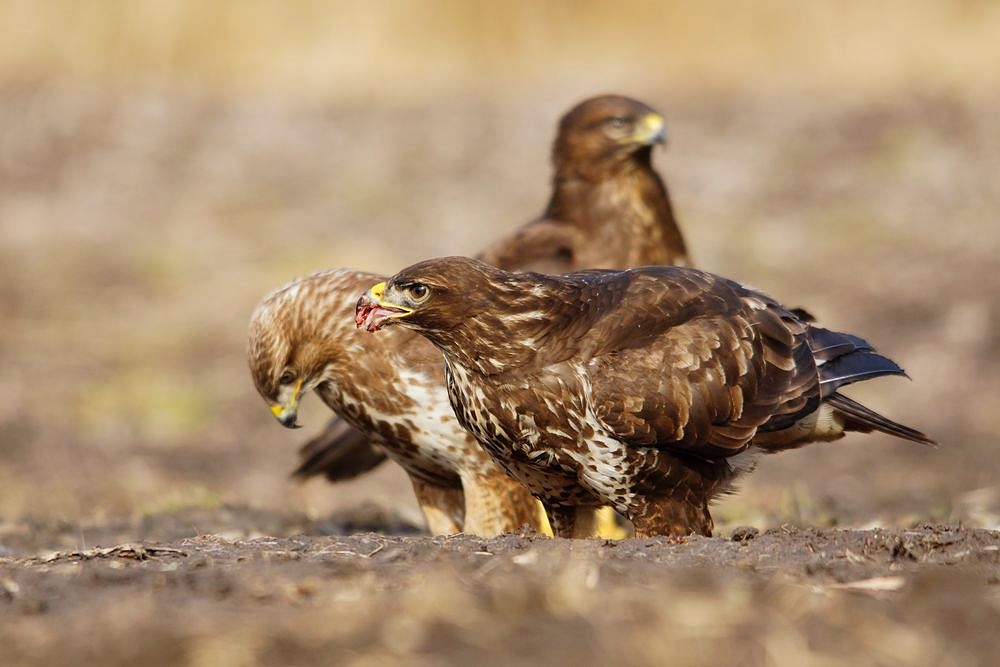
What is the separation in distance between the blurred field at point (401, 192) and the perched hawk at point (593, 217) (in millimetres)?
829

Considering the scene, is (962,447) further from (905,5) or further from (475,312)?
(905,5)

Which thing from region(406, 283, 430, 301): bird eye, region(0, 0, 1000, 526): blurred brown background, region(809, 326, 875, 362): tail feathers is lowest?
region(0, 0, 1000, 526): blurred brown background

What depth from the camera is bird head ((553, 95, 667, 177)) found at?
27.7 feet

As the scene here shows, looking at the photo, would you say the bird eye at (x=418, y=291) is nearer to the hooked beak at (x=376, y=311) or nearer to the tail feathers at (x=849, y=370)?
the hooked beak at (x=376, y=311)

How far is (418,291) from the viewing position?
5.73m

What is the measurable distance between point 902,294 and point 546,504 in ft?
31.1

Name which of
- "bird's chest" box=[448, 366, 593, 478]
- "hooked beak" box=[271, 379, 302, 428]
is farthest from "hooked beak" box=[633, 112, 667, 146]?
"bird's chest" box=[448, 366, 593, 478]

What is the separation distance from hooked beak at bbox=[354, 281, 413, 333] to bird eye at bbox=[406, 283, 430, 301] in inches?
2.1

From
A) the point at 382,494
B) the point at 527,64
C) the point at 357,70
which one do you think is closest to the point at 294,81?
the point at 357,70

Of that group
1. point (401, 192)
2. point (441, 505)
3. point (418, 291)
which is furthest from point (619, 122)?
point (401, 192)

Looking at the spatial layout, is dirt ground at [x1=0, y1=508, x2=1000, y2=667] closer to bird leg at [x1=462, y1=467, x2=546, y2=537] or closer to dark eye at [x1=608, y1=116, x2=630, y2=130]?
bird leg at [x1=462, y1=467, x2=546, y2=537]

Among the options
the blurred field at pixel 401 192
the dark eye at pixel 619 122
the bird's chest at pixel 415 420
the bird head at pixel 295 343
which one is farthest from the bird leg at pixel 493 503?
the dark eye at pixel 619 122

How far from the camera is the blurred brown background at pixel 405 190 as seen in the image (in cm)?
1192

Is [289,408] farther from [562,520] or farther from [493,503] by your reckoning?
[562,520]
